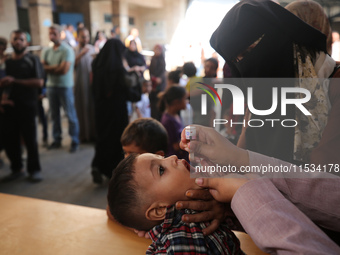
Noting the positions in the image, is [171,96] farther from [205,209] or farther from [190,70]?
[205,209]

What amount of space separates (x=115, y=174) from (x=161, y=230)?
26 cm

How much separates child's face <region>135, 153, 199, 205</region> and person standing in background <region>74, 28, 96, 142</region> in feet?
15.1

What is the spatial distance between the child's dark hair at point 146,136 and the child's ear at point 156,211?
77cm

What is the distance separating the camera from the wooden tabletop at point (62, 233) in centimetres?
110

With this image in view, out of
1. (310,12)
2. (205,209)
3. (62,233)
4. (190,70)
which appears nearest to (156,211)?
(205,209)

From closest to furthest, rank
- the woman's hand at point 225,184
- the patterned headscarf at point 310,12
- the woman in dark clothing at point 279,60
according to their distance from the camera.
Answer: the woman's hand at point 225,184
the woman in dark clothing at point 279,60
the patterned headscarf at point 310,12

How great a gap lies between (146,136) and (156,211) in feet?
2.70

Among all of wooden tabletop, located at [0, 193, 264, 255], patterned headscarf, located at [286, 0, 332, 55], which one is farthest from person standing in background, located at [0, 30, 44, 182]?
patterned headscarf, located at [286, 0, 332, 55]

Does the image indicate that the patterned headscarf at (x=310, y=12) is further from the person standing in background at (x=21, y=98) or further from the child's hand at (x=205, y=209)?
the person standing in background at (x=21, y=98)

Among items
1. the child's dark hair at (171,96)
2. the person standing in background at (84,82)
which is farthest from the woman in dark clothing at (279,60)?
the person standing in background at (84,82)

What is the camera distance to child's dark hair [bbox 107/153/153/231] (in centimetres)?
104

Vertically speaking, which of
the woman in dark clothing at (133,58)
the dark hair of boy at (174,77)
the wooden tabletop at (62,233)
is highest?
the woman in dark clothing at (133,58)

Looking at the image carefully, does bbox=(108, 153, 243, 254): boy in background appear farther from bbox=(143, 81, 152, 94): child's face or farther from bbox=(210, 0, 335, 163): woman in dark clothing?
bbox=(143, 81, 152, 94): child's face

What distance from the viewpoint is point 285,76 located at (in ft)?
4.26
